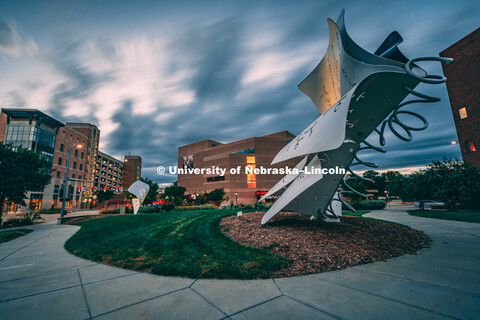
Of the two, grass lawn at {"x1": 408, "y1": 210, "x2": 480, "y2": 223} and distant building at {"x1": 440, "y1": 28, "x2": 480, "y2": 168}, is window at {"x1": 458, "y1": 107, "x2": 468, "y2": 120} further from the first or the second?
grass lawn at {"x1": 408, "y1": 210, "x2": 480, "y2": 223}

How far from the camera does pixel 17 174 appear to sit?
16.5m

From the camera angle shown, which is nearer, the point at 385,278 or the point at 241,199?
the point at 385,278

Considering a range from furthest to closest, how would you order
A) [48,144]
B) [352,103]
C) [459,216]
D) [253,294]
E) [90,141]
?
[90,141]
[48,144]
[459,216]
[352,103]
[253,294]

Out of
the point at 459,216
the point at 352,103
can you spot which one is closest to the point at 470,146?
the point at 459,216

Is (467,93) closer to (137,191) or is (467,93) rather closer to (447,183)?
(447,183)

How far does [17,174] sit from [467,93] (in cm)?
5053

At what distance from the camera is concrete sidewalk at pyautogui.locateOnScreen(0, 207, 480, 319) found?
279 cm

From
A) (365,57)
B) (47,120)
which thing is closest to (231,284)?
(365,57)

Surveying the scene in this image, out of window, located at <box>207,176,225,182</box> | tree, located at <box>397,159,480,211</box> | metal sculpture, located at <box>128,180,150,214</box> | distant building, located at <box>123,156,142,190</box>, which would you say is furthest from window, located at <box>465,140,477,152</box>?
distant building, located at <box>123,156,142,190</box>

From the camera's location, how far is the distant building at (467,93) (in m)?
26.5

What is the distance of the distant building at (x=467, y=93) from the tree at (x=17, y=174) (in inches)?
1893

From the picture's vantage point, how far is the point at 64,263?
18.2ft

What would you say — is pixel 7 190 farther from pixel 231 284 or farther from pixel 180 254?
pixel 231 284

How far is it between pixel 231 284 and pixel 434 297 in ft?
10.5
